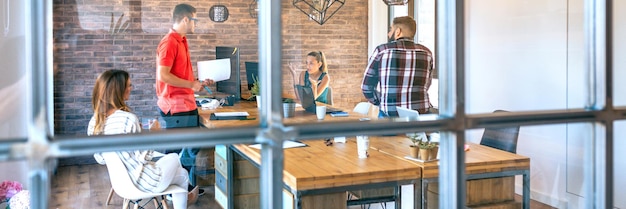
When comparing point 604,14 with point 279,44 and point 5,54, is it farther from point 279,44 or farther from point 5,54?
point 5,54

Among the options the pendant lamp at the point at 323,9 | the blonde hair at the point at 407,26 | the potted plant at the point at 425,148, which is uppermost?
the pendant lamp at the point at 323,9

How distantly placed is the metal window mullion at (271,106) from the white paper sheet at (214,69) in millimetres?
4278

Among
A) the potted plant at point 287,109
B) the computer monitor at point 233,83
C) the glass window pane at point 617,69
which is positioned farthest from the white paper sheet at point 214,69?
the potted plant at point 287,109

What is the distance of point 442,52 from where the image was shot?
2.51 feet

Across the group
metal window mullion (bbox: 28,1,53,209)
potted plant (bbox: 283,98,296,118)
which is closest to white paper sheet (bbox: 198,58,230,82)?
potted plant (bbox: 283,98,296,118)

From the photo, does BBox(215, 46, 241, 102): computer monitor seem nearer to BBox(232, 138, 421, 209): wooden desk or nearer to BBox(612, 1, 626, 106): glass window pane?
BBox(232, 138, 421, 209): wooden desk

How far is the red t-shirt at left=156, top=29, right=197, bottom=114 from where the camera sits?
3.98 m

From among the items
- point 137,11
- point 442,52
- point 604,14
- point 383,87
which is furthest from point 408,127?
point 137,11

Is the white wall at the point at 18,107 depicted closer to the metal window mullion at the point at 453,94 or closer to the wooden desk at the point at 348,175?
the metal window mullion at the point at 453,94

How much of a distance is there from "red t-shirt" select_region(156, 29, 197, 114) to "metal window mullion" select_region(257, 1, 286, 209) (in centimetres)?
299

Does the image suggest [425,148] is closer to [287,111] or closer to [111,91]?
[287,111]

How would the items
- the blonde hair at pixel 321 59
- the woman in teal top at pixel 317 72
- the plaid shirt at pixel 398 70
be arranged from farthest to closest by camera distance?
the blonde hair at pixel 321 59, the woman in teal top at pixel 317 72, the plaid shirt at pixel 398 70

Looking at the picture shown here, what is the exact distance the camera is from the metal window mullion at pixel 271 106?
0.66 meters

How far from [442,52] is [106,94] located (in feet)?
9.87
